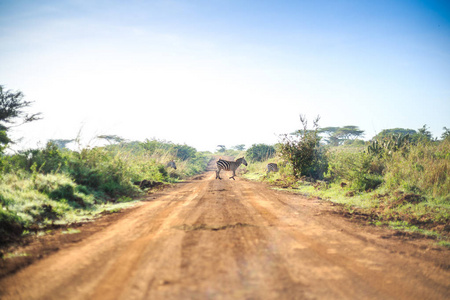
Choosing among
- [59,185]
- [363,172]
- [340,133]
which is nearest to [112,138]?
[59,185]

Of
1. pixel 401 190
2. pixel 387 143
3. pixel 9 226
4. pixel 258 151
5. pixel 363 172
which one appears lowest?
pixel 9 226

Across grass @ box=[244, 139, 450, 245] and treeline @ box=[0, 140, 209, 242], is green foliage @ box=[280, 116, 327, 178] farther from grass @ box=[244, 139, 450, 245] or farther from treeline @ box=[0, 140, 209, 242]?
treeline @ box=[0, 140, 209, 242]

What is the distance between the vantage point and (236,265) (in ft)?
9.84

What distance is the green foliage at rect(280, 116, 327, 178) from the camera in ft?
46.8

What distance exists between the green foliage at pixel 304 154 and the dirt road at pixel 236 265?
944cm

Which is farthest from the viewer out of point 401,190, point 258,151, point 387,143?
point 258,151

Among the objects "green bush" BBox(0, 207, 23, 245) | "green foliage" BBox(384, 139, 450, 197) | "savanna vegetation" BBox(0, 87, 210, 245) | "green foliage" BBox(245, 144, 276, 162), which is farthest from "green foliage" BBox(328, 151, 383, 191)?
"green foliage" BBox(245, 144, 276, 162)

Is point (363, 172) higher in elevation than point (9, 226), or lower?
higher

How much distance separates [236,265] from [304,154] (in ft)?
39.6

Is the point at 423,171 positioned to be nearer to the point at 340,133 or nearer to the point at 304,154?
the point at 304,154

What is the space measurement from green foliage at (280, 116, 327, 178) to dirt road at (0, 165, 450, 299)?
31.0 feet

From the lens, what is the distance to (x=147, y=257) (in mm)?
3244

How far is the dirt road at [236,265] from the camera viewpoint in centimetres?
246

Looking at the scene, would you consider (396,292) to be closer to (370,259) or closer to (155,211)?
(370,259)
